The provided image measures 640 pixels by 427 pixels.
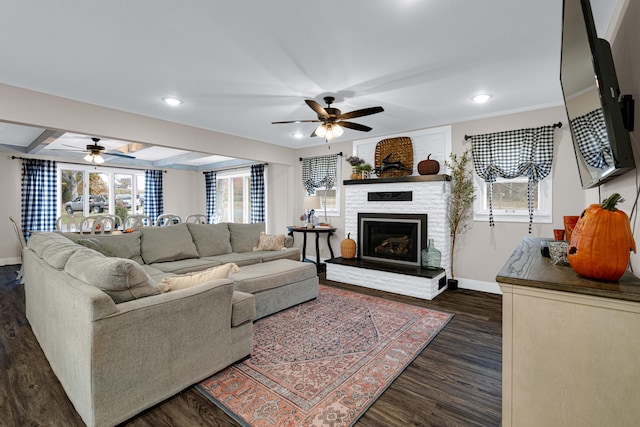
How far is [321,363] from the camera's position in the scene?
2.35 m

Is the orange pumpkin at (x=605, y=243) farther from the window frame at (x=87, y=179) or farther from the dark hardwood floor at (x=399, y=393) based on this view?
the window frame at (x=87, y=179)

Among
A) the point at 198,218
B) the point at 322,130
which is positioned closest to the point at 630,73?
the point at 322,130

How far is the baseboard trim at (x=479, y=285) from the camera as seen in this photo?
13.6 ft

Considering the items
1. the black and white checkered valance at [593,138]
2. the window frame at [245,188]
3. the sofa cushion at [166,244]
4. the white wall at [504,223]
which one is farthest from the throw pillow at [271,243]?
the black and white checkered valance at [593,138]

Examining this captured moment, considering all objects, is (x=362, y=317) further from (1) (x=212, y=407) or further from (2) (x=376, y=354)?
(1) (x=212, y=407)

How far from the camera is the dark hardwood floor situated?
174 centimetres

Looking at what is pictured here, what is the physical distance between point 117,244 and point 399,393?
3477 millimetres

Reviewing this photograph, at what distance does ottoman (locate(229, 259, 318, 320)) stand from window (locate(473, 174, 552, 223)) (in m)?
2.57

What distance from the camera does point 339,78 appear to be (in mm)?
2898

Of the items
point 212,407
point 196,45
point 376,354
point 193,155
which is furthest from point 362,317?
point 193,155

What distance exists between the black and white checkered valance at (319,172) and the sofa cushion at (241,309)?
12.2ft

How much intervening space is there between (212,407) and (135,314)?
0.74 meters

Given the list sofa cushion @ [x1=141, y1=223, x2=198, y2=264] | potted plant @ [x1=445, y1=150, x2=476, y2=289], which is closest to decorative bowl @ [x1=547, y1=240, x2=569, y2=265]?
potted plant @ [x1=445, y1=150, x2=476, y2=289]

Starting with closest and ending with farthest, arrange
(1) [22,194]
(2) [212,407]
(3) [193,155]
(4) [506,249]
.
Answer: (2) [212,407] → (4) [506,249] → (1) [22,194] → (3) [193,155]
